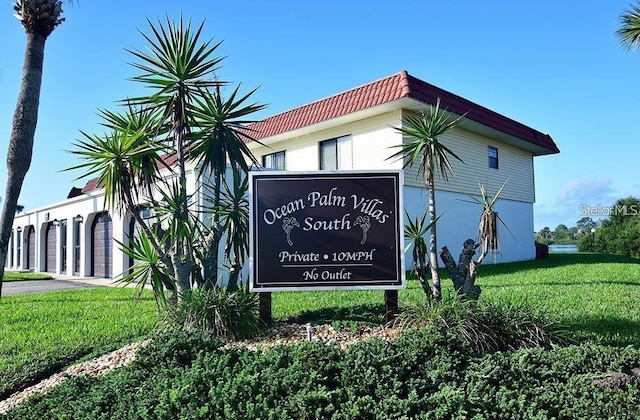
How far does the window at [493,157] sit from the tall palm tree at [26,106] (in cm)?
1765

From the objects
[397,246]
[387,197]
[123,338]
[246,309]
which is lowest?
[123,338]

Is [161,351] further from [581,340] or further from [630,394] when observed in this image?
[581,340]

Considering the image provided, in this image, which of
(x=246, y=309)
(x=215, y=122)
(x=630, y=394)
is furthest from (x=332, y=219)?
(x=630, y=394)

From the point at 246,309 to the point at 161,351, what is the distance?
185cm

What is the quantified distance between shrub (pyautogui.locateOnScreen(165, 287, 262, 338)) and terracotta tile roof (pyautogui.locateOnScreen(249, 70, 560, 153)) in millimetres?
9363

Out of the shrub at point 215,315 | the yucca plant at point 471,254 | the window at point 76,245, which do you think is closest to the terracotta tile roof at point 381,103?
the yucca plant at point 471,254

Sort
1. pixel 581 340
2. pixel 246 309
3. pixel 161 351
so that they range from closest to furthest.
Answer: pixel 161 351
pixel 581 340
pixel 246 309

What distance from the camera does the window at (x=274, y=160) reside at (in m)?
20.8

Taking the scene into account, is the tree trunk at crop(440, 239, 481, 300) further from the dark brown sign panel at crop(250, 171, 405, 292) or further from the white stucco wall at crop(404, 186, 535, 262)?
the white stucco wall at crop(404, 186, 535, 262)

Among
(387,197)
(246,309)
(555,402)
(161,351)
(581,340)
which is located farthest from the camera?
(387,197)

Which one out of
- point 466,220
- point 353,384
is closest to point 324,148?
point 466,220

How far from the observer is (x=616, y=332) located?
6.94 m

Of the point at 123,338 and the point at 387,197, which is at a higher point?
the point at 387,197

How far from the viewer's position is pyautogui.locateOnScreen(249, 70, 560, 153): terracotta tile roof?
15.4 meters
